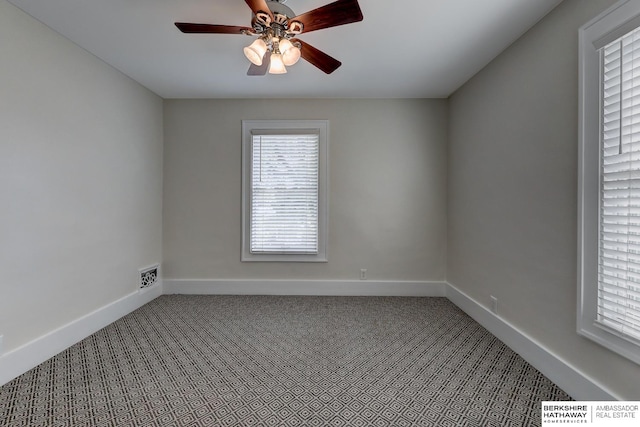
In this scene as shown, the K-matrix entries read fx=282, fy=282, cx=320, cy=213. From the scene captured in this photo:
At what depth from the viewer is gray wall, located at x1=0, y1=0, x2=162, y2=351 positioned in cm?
194

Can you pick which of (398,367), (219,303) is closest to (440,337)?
(398,367)

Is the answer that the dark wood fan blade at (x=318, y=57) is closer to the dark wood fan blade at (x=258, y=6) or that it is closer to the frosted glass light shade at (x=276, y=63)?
the frosted glass light shade at (x=276, y=63)

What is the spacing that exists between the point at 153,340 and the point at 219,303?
0.93 m

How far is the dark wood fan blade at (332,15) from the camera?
152cm

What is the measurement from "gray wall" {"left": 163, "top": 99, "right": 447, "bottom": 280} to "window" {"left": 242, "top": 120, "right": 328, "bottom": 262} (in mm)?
116

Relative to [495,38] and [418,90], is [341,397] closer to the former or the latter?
[495,38]

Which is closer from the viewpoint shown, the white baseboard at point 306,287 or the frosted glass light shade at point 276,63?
the frosted glass light shade at point 276,63

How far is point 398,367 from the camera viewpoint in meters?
2.06

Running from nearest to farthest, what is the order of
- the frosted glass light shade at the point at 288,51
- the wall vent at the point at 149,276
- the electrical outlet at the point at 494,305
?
the frosted glass light shade at the point at 288,51
the electrical outlet at the point at 494,305
the wall vent at the point at 149,276

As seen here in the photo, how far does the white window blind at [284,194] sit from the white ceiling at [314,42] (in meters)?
0.67

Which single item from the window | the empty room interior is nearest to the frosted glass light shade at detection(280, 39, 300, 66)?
the empty room interior

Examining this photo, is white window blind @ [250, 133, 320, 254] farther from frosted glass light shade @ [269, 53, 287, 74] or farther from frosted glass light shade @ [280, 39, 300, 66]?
frosted glass light shade @ [280, 39, 300, 66]

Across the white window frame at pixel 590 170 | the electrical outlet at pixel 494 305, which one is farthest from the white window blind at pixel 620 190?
the electrical outlet at pixel 494 305

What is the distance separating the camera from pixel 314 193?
3.65 metres
